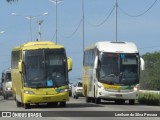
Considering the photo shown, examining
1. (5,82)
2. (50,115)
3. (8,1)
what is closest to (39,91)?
(50,115)

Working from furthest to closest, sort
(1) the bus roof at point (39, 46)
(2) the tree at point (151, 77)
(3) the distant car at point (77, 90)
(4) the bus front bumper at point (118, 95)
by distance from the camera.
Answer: (2) the tree at point (151, 77) < (3) the distant car at point (77, 90) < (4) the bus front bumper at point (118, 95) < (1) the bus roof at point (39, 46)

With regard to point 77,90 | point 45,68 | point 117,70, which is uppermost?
point 45,68

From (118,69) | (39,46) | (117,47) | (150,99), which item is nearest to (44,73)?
(39,46)

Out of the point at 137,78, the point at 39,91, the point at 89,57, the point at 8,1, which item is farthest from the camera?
the point at 89,57

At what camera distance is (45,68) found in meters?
35.8

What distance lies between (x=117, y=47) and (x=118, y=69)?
1421 millimetres

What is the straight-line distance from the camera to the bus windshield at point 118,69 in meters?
41.1

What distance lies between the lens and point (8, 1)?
18891 mm

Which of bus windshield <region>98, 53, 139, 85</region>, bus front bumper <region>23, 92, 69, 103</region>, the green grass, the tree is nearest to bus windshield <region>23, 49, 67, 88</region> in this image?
bus front bumper <region>23, 92, 69, 103</region>

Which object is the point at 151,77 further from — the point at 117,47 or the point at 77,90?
the point at 117,47

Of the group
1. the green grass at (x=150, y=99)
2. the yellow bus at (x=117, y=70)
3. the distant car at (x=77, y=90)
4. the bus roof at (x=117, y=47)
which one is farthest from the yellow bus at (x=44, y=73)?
the distant car at (x=77, y=90)

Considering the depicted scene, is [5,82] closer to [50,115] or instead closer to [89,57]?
[89,57]

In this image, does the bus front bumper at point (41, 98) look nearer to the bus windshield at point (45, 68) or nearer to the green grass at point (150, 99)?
the bus windshield at point (45, 68)

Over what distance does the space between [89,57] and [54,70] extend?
9.64 metres
